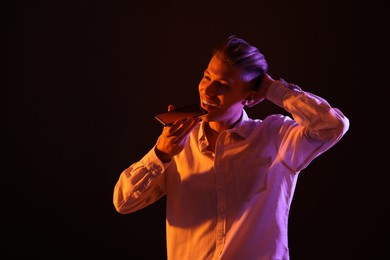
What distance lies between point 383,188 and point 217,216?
113cm

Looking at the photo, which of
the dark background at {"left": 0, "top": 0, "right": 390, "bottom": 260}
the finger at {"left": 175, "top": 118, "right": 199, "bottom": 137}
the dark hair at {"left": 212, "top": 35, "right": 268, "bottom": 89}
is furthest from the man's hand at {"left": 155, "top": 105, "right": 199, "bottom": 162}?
the dark background at {"left": 0, "top": 0, "right": 390, "bottom": 260}

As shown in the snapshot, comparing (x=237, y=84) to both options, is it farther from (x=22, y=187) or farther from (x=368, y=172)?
(x=22, y=187)

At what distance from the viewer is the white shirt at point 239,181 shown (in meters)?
1.45

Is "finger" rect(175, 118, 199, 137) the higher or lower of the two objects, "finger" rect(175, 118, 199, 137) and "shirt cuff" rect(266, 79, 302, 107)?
the lower

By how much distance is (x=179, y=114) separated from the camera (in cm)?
148

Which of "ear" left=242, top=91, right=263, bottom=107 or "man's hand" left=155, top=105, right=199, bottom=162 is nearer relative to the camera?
"man's hand" left=155, top=105, right=199, bottom=162

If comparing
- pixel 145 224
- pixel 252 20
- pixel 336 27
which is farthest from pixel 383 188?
pixel 145 224

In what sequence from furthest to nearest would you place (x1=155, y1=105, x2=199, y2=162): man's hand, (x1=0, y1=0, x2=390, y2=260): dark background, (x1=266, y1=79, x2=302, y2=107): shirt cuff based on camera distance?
(x1=0, y1=0, x2=390, y2=260): dark background → (x1=266, y1=79, x2=302, y2=107): shirt cuff → (x1=155, y1=105, x2=199, y2=162): man's hand

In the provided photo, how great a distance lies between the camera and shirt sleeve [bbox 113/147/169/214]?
144 cm

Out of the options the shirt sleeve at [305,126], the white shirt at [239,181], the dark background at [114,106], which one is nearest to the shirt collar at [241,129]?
the white shirt at [239,181]

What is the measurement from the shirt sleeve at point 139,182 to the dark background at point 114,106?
1038mm

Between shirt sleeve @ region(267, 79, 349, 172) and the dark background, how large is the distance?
Result: 87 cm

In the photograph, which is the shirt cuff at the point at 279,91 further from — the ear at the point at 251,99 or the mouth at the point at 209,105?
the mouth at the point at 209,105

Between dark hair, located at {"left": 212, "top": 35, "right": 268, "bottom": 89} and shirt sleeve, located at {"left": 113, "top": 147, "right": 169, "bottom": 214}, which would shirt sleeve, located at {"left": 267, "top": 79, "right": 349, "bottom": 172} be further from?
shirt sleeve, located at {"left": 113, "top": 147, "right": 169, "bottom": 214}
